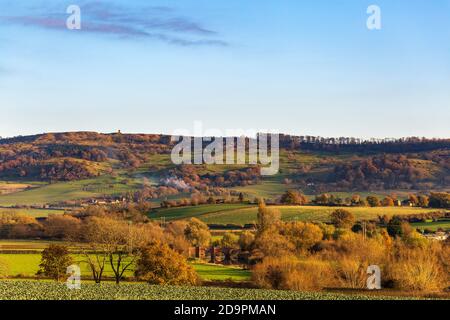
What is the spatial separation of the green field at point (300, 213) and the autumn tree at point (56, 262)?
52173 millimetres

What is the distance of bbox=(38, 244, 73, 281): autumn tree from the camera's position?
62.9 meters

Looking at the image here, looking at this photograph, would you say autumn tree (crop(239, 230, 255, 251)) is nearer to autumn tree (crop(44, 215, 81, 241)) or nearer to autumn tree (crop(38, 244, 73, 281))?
autumn tree (crop(44, 215, 81, 241))

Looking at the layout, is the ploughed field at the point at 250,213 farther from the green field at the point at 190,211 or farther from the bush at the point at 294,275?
the bush at the point at 294,275

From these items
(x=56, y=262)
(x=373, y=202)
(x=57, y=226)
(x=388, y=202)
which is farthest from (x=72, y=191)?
(x=56, y=262)

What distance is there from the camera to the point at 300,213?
119 meters

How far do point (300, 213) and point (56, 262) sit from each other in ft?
205

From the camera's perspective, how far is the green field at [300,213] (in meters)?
115

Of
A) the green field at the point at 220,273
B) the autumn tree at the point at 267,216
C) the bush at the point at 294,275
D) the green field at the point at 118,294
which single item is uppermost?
the green field at the point at 118,294

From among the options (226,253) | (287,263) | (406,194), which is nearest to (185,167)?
(406,194)

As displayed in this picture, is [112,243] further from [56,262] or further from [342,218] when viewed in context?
[342,218]

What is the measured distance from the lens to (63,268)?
63.8m

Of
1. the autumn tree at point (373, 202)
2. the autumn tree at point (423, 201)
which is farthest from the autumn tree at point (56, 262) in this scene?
the autumn tree at point (423, 201)

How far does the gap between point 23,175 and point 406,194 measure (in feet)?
348
